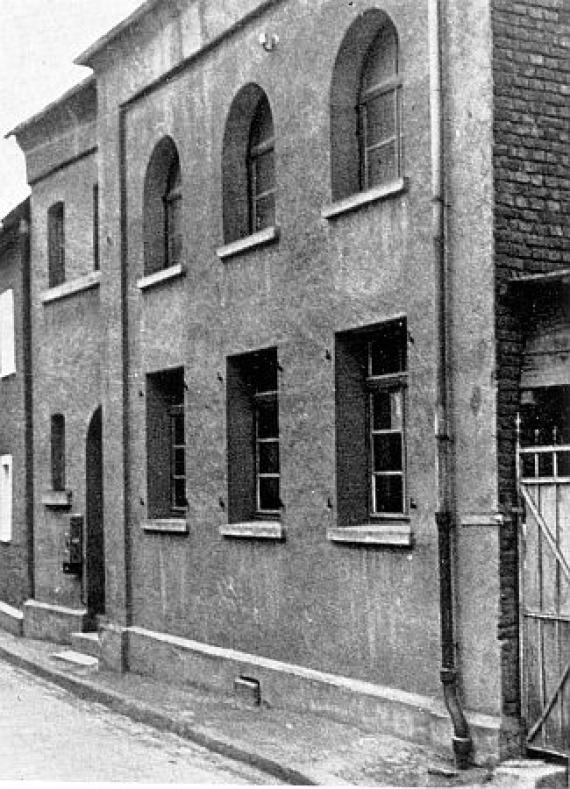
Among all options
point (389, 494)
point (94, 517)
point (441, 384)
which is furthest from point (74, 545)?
point (441, 384)

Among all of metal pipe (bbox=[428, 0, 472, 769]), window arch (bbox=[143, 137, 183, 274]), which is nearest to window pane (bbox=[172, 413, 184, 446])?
window arch (bbox=[143, 137, 183, 274])

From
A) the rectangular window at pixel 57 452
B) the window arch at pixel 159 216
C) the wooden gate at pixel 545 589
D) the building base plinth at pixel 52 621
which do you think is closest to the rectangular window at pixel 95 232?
the rectangular window at pixel 57 452

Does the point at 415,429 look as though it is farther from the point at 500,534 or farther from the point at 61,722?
the point at 61,722

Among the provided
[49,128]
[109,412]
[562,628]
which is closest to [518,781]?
[562,628]

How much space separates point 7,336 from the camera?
72.9 ft

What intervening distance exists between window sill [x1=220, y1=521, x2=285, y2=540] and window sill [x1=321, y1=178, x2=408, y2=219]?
301 cm

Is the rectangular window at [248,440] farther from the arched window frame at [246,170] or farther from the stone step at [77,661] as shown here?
the stone step at [77,661]

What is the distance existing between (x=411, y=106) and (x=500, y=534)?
345 centimetres

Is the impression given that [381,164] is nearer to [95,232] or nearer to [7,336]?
[95,232]

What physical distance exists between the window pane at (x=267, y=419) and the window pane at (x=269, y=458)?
0.10 m

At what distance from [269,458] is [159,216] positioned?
12.4 ft

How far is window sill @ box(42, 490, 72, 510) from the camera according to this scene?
18.7 m

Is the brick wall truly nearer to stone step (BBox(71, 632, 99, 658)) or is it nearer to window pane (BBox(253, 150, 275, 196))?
window pane (BBox(253, 150, 275, 196))

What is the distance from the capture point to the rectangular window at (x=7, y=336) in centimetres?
2177
